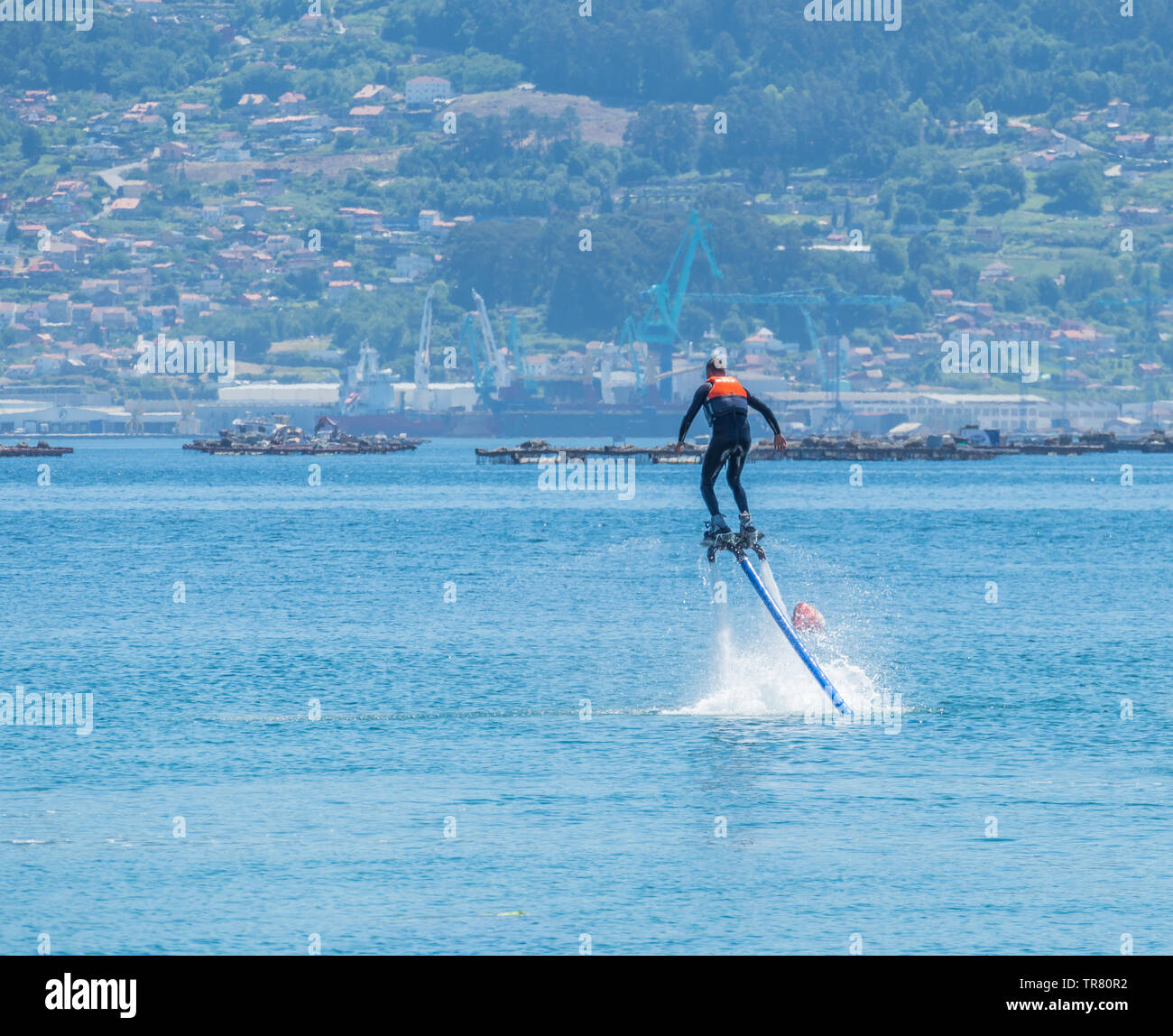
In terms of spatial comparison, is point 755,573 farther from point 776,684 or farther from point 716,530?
point 776,684

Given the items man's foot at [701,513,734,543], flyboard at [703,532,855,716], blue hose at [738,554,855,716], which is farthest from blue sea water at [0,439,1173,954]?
man's foot at [701,513,734,543]

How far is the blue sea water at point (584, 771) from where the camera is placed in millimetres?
23781

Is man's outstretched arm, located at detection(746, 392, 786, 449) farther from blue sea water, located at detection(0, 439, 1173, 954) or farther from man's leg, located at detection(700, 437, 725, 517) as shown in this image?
blue sea water, located at detection(0, 439, 1173, 954)

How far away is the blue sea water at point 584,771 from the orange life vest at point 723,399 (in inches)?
228

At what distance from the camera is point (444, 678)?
46844 mm

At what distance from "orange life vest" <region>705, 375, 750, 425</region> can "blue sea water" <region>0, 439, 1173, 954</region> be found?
5782mm

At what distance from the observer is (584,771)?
108 ft

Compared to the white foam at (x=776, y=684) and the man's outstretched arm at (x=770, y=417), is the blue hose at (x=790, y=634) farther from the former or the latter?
the man's outstretched arm at (x=770, y=417)

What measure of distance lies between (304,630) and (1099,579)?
3562 centimetres

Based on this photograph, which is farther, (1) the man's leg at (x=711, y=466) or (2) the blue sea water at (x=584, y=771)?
(1) the man's leg at (x=711, y=466)

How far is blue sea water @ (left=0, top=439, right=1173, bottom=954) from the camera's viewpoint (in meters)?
23.8

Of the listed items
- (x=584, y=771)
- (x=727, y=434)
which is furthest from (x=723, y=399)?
(x=584, y=771)

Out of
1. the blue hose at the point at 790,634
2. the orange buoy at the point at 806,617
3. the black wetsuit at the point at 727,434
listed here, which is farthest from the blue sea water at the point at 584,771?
the black wetsuit at the point at 727,434
